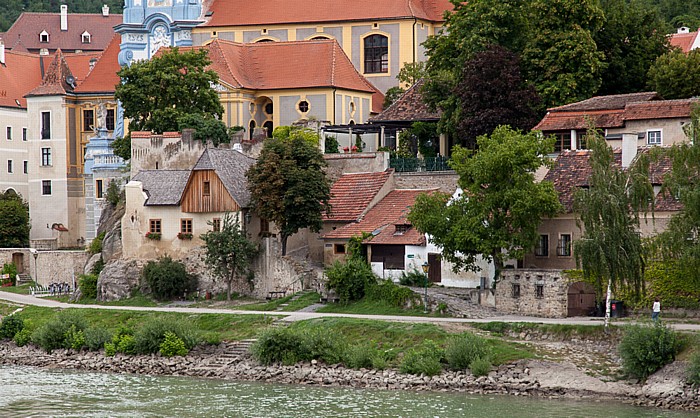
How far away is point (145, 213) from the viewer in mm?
60000

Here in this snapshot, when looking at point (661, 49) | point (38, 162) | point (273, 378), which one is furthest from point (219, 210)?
point (38, 162)

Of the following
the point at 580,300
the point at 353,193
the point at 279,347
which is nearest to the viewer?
the point at 279,347

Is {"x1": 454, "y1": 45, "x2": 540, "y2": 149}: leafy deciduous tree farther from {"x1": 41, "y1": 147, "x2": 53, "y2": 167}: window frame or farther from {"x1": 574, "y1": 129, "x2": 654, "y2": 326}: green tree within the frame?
{"x1": 41, "y1": 147, "x2": 53, "y2": 167}: window frame

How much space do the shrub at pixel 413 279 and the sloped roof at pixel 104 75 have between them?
3581 centimetres

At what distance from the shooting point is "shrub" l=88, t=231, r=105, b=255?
65438 millimetres

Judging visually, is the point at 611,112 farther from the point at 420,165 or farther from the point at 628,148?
the point at 420,165

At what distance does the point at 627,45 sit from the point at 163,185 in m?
23.5

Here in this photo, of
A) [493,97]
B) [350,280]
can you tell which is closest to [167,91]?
[493,97]

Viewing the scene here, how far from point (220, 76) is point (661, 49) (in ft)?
72.7

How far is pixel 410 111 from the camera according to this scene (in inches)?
2682

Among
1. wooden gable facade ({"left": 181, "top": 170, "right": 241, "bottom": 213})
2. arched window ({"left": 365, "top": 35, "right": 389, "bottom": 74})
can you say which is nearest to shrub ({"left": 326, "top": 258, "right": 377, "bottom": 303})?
wooden gable facade ({"left": 181, "top": 170, "right": 241, "bottom": 213})

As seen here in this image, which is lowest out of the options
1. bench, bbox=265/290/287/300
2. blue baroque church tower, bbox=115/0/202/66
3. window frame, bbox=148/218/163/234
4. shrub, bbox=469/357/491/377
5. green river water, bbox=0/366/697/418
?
green river water, bbox=0/366/697/418

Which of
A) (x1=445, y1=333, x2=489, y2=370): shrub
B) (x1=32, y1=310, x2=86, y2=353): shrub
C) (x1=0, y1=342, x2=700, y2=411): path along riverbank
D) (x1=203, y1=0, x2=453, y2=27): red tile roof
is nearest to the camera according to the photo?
(x1=0, y1=342, x2=700, y2=411): path along riverbank

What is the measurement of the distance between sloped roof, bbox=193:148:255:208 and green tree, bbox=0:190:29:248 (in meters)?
25.0
